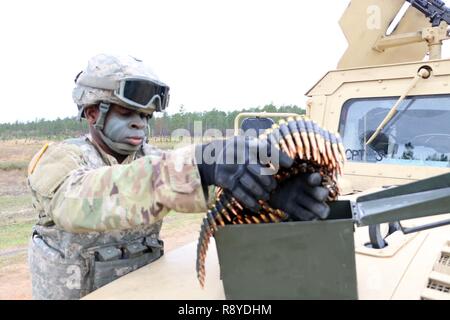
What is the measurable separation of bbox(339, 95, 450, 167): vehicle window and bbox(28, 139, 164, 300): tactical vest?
5.84 ft

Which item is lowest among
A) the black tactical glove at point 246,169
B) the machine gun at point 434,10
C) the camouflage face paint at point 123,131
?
the black tactical glove at point 246,169

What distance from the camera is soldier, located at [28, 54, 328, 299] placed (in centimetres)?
114

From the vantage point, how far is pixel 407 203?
3.85ft

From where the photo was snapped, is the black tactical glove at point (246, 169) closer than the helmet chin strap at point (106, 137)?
Yes

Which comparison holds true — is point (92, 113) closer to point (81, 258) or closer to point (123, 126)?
point (123, 126)

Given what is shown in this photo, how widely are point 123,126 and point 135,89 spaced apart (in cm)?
15

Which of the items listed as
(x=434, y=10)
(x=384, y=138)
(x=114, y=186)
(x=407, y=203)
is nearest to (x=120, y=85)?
(x=114, y=186)

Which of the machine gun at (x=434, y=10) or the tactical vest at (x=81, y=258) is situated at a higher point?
the machine gun at (x=434, y=10)

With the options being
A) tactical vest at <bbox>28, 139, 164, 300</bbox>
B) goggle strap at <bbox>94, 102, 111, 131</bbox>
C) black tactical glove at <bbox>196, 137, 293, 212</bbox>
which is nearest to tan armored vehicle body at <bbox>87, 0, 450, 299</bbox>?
tactical vest at <bbox>28, 139, 164, 300</bbox>

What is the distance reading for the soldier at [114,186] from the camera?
44.7 inches

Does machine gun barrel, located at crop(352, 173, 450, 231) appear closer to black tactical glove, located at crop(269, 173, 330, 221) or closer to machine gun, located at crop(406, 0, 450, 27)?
black tactical glove, located at crop(269, 173, 330, 221)

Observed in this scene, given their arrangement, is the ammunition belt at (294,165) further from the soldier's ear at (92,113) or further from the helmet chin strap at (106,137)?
the soldier's ear at (92,113)

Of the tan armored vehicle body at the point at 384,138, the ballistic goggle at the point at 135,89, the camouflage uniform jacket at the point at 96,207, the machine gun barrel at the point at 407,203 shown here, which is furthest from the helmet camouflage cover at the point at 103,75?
the machine gun barrel at the point at 407,203

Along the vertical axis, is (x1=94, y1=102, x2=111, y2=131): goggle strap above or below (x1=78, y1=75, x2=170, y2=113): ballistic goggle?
below
